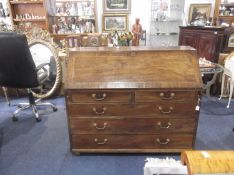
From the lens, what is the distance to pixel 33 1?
388 cm

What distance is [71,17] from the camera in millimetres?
4125

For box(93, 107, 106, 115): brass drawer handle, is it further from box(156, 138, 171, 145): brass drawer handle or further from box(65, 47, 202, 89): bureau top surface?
box(156, 138, 171, 145): brass drawer handle

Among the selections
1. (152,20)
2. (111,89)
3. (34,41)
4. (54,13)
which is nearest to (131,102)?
(111,89)

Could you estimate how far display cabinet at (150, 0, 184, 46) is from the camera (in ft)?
13.1

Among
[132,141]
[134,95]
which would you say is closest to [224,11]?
[134,95]

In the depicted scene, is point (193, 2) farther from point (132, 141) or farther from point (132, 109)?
point (132, 141)

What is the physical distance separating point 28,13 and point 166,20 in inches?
107

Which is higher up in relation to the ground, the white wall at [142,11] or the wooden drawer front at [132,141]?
the white wall at [142,11]

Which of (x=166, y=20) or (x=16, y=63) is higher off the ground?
(x=166, y=20)

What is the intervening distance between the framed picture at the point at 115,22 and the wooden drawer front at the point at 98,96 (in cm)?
264

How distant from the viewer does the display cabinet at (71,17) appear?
13.2 ft

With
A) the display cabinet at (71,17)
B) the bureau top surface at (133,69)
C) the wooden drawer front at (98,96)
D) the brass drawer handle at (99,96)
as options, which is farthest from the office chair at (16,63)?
the display cabinet at (71,17)

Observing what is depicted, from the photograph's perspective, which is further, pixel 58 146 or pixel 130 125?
pixel 58 146

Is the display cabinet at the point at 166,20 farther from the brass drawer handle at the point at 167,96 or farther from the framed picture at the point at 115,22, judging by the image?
the brass drawer handle at the point at 167,96
